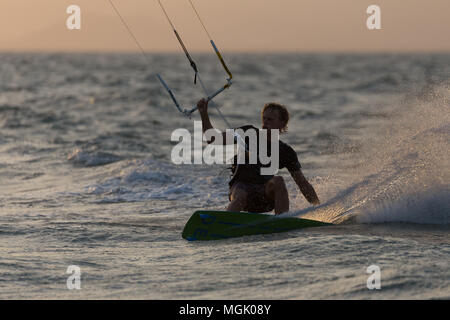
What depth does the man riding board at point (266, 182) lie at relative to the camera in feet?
22.0

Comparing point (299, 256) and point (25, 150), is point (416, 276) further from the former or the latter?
point (25, 150)

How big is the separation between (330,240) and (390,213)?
1.53 metres

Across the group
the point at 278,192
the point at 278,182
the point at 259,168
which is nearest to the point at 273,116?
the point at 259,168

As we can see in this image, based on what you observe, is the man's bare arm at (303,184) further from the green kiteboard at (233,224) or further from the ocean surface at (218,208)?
the green kiteboard at (233,224)

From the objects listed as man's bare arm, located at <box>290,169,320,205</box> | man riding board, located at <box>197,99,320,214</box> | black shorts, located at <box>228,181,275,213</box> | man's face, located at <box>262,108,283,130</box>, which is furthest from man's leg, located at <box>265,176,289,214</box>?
man's face, located at <box>262,108,283,130</box>

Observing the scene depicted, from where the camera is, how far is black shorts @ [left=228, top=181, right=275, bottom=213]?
6.85m

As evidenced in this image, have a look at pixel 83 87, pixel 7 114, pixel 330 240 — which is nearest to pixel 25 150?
pixel 7 114

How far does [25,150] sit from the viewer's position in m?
14.8

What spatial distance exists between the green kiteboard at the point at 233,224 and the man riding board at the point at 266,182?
0.23 meters

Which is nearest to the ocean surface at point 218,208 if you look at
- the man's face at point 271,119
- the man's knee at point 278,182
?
the man's knee at point 278,182

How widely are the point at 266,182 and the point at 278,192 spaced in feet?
0.66

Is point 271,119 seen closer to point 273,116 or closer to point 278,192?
point 273,116
